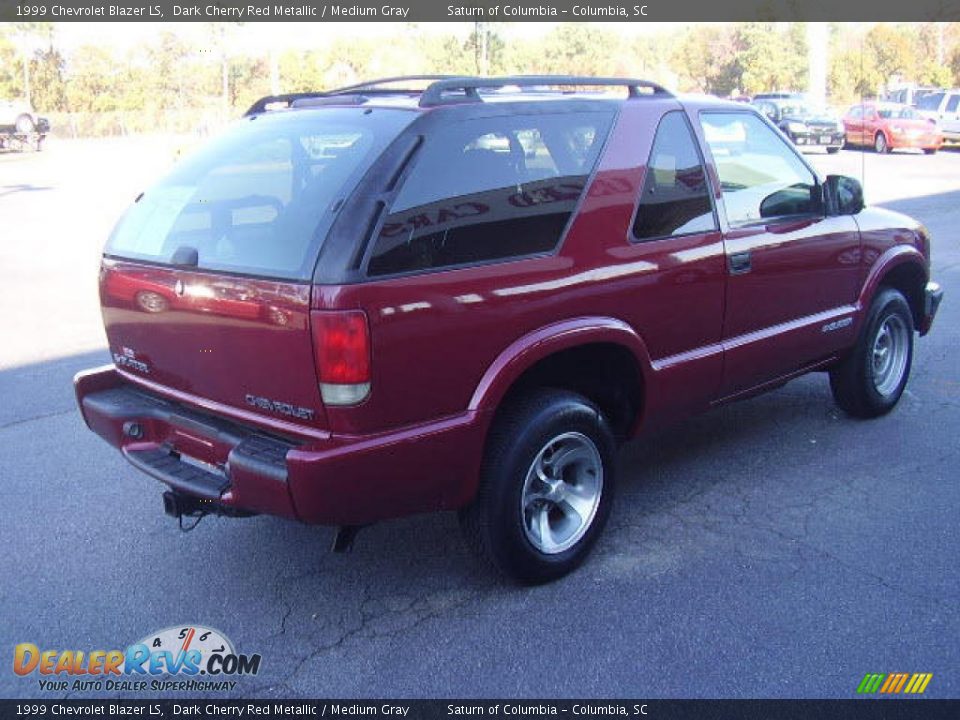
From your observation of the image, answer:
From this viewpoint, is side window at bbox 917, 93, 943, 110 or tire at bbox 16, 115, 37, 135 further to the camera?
tire at bbox 16, 115, 37, 135

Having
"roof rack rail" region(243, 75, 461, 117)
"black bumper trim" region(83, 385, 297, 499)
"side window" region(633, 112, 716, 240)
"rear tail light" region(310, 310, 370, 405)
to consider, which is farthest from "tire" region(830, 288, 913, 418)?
"black bumper trim" region(83, 385, 297, 499)

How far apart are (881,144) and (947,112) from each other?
3184 millimetres

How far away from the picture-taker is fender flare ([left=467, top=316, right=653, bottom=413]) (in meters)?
3.31

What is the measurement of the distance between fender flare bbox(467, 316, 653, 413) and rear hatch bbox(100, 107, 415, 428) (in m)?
0.62

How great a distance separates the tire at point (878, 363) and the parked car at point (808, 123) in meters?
23.8

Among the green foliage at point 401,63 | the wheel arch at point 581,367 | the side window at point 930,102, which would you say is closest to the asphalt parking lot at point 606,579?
the wheel arch at point 581,367

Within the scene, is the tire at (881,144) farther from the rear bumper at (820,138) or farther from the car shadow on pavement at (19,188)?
the car shadow on pavement at (19,188)

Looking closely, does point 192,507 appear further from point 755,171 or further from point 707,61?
point 707,61

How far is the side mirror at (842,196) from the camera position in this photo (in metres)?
4.87

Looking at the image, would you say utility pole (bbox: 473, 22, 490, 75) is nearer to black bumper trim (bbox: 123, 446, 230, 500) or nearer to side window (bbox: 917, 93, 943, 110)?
side window (bbox: 917, 93, 943, 110)

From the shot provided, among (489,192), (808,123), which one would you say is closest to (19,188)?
(808,123)
